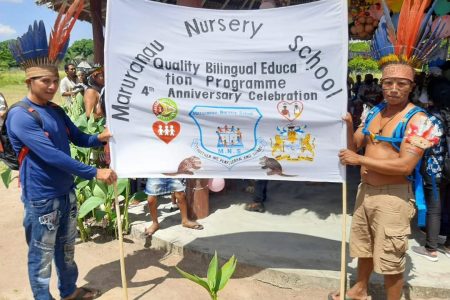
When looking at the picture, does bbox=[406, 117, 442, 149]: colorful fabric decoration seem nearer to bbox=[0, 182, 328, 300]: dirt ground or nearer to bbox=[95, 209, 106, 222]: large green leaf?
bbox=[0, 182, 328, 300]: dirt ground

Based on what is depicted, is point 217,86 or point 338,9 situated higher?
point 338,9

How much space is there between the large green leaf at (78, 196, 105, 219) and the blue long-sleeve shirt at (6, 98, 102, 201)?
3.31ft

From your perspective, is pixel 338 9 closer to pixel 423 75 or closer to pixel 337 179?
pixel 337 179

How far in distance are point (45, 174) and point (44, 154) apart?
0.21 meters

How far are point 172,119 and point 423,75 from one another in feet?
10.2

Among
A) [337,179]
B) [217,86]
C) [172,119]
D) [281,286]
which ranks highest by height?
[217,86]

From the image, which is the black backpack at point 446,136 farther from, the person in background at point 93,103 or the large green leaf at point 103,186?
the person in background at point 93,103

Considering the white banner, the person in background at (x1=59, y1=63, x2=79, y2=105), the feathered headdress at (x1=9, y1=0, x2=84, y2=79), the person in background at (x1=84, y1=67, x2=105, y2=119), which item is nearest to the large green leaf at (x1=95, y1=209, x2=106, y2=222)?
the person in background at (x1=84, y1=67, x2=105, y2=119)

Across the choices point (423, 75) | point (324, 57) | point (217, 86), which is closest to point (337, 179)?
point (324, 57)

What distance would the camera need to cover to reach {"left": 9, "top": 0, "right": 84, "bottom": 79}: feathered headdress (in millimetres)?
2615

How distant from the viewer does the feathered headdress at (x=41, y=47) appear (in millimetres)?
2615

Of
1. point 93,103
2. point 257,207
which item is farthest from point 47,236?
point 257,207

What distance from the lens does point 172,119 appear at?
9.63 feet

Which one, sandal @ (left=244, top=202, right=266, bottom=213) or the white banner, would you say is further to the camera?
sandal @ (left=244, top=202, right=266, bottom=213)
